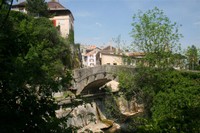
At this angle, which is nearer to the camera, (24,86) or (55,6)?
(24,86)

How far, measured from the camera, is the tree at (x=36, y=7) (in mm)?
29469

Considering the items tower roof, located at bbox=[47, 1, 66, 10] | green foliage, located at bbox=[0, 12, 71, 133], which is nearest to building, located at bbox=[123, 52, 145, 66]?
green foliage, located at bbox=[0, 12, 71, 133]

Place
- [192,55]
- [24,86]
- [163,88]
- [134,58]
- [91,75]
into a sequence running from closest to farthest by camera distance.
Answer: [24,86] < [163,88] < [134,58] < [192,55] < [91,75]

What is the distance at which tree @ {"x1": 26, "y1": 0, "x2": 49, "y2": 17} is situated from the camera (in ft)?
96.7

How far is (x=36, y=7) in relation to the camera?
1160 inches

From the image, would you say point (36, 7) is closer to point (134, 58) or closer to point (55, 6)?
point (55, 6)

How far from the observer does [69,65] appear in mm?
28781

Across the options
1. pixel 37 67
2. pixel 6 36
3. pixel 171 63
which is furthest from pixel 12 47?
pixel 171 63

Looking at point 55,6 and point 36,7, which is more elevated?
point 55,6

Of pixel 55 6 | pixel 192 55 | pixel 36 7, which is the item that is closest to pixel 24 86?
pixel 192 55

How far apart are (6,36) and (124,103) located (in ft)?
84.8

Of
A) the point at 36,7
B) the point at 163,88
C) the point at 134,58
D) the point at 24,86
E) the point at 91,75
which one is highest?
the point at 36,7

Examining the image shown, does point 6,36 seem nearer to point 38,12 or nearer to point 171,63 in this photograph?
point 171,63

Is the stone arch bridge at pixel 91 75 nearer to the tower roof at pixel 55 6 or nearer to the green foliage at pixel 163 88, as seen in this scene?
the green foliage at pixel 163 88
